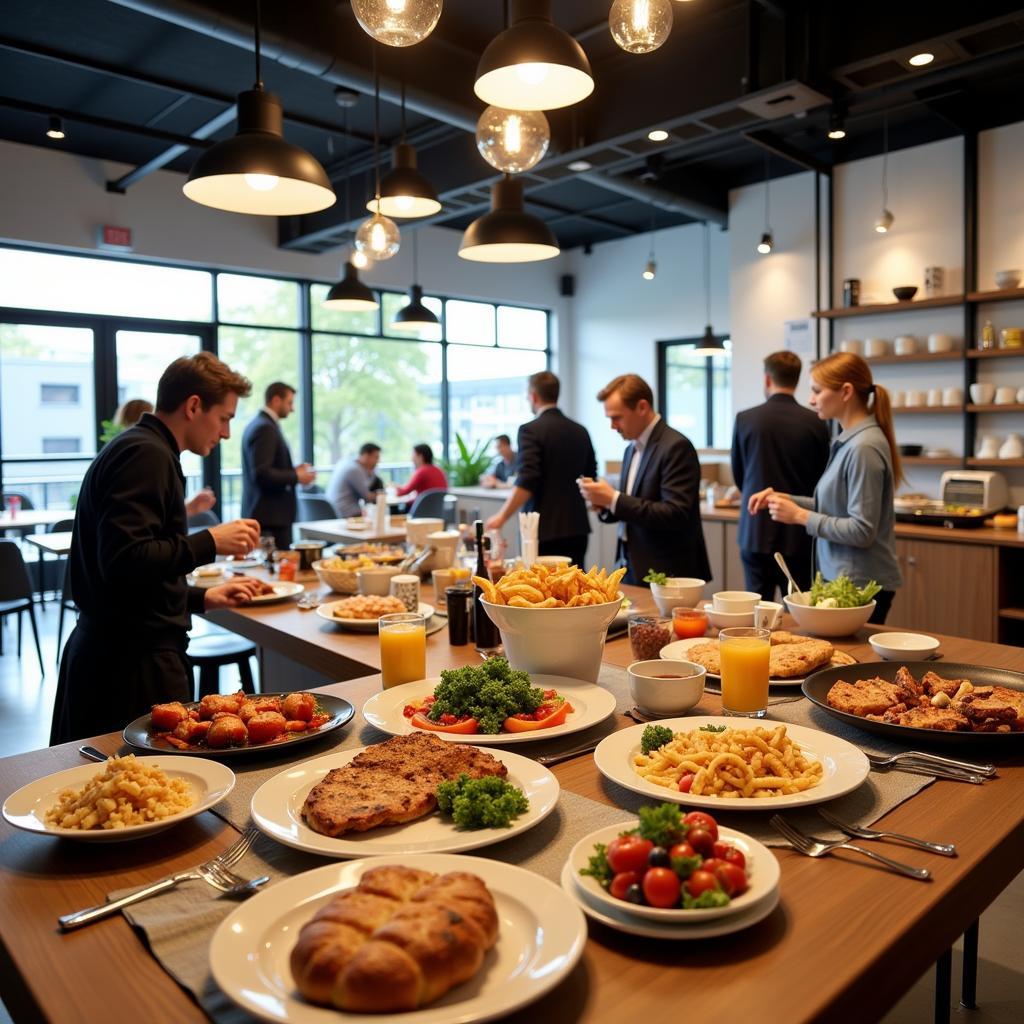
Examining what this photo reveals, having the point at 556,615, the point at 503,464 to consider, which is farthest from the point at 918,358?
the point at 556,615

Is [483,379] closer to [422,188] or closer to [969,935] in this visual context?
[422,188]

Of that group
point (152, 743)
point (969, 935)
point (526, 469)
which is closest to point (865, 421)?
point (969, 935)

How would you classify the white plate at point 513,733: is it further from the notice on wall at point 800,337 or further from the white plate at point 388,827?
the notice on wall at point 800,337

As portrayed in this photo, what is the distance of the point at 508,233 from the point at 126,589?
1867 millimetres

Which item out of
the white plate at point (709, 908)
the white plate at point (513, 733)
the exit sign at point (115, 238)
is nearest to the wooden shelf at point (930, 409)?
the white plate at point (513, 733)

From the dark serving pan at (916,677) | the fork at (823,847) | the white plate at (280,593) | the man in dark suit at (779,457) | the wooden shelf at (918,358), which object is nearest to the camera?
the fork at (823,847)

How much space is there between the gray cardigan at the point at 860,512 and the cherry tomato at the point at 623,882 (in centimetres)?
228

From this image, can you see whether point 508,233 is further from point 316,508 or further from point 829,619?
point 316,508

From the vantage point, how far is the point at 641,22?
6.46ft

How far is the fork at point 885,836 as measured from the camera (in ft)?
3.59

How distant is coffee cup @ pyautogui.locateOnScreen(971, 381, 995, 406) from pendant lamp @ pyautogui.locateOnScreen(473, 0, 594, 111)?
484cm

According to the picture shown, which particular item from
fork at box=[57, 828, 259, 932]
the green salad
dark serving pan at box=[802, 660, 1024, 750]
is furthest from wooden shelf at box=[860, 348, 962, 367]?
fork at box=[57, 828, 259, 932]

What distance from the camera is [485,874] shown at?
958 mm

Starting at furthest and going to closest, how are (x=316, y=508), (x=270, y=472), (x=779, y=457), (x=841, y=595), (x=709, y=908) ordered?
(x=316, y=508) < (x=270, y=472) < (x=779, y=457) < (x=841, y=595) < (x=709, y=908)
